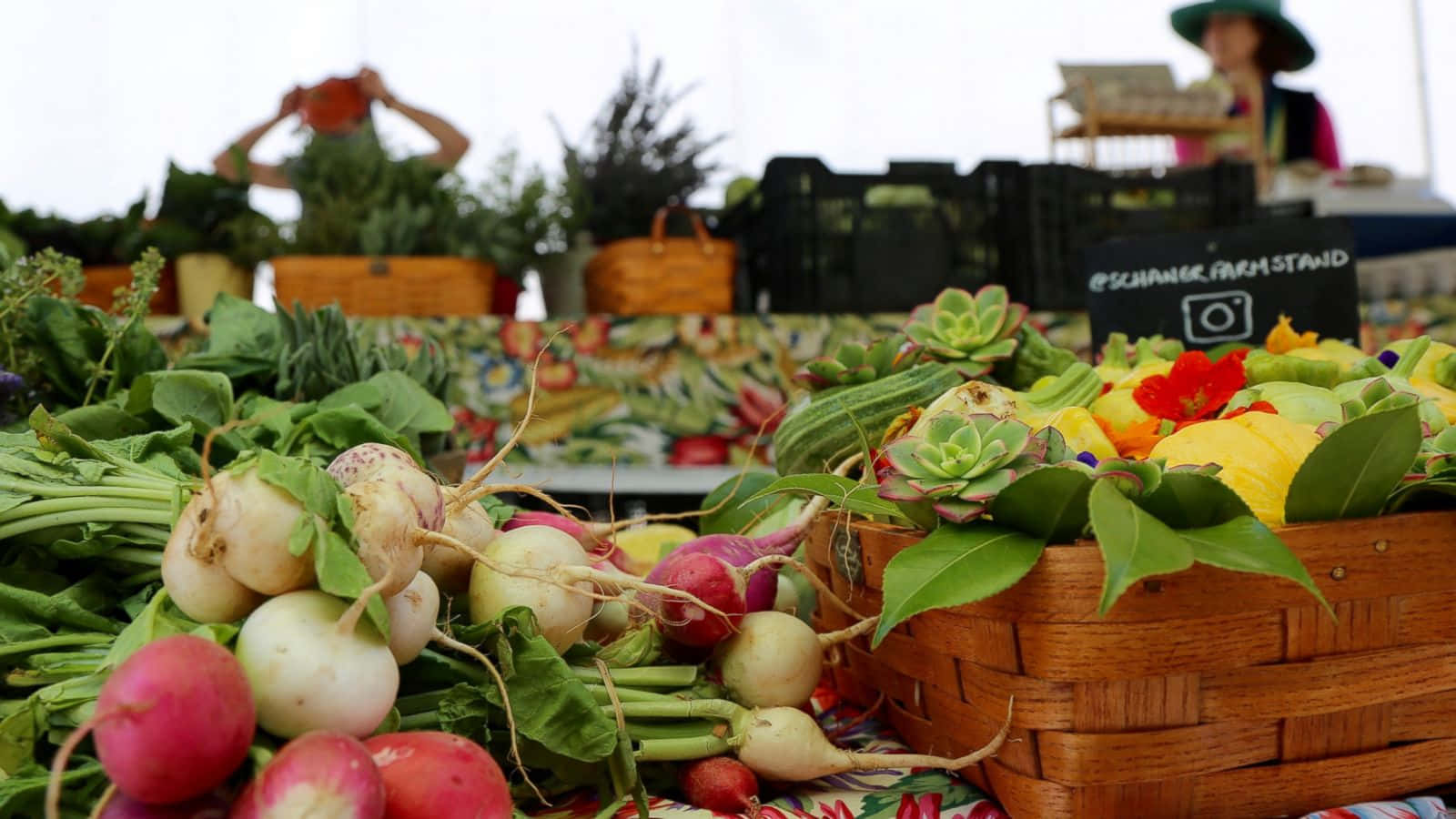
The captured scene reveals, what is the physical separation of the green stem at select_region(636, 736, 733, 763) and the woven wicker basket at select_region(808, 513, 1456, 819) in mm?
186

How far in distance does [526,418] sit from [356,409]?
9.5 inches

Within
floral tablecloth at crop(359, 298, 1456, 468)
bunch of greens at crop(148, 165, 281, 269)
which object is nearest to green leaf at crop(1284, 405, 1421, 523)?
floral tablecloth at crop(359, 298, 1456, 468)

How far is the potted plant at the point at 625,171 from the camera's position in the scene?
2631 mm

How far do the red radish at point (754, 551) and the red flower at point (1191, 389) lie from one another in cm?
31

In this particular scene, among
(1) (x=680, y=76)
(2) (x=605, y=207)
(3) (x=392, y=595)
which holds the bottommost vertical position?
(3) (x=392, y=595)

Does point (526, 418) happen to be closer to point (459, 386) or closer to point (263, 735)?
point (263, 735)

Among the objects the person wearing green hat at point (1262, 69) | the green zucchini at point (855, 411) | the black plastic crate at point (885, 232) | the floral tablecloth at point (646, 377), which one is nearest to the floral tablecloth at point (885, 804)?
the green zucchini at point (855, 411)

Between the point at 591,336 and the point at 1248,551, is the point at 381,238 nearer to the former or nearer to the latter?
the point at 591,336

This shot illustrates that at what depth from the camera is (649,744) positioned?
0.69 metres

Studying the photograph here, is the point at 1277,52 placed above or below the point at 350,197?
above

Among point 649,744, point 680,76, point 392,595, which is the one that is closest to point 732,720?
point 649,744

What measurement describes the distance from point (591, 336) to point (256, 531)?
1.88 metres

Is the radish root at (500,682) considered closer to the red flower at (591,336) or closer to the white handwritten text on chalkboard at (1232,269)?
the white handwritten text on chalkboard at (1232,269)

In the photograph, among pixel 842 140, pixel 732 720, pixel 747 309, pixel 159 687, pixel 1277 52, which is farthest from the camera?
pixel 842 140
